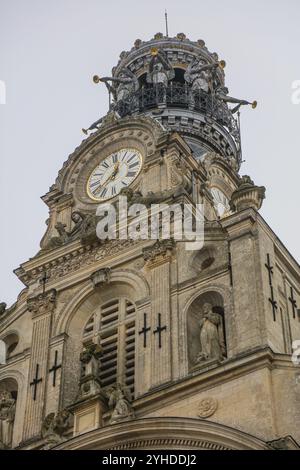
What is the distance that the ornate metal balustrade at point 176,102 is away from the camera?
45781mm

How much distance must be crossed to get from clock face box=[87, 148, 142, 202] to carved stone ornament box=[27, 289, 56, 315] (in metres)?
4.03

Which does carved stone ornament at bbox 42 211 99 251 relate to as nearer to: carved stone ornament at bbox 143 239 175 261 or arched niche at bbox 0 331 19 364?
carved stone ornament at bbox 143 239 175 261

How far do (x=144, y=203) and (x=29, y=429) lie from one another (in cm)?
722

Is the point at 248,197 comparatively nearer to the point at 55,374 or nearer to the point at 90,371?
the point at 90,371

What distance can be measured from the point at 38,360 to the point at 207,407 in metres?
6.29

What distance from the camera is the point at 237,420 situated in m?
29.3

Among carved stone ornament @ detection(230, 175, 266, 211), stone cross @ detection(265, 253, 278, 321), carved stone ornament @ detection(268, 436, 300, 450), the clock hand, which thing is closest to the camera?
carved stone ornament @ detection(268, 436, 300, 450)

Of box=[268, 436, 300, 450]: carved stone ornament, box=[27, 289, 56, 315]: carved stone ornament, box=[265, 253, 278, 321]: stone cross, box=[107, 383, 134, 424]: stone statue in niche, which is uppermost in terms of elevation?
box=[27, 289, 56, 315]: carved stone ornament

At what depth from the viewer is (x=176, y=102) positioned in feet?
150

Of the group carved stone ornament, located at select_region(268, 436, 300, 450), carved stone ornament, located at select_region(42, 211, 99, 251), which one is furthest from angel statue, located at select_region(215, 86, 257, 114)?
carved stone ornament, located at select_region(268, 436, 300, 450)

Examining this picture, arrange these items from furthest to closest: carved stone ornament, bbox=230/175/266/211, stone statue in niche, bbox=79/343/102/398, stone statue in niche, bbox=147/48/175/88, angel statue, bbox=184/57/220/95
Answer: angel statue, bbox=184/57/220/95 → stone statue in niche, bbox=147/48/175/88 → carved stone ornament, bbox=230/175/266/211 → stone statue in niche, bbox=79/343/102/398

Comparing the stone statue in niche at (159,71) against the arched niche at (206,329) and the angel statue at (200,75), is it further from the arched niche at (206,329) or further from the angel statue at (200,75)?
the arched niche at (206,329)

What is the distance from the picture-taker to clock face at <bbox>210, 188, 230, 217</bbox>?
41125 millimetres

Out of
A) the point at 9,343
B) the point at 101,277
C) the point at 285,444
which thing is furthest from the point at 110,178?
the point at 285,444
